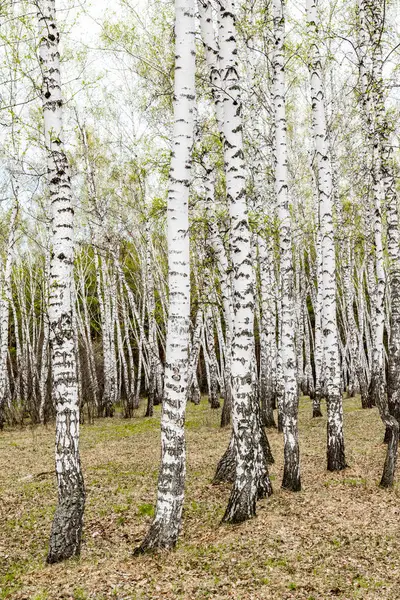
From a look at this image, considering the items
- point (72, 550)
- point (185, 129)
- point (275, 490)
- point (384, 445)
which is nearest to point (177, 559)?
point (72, 550)

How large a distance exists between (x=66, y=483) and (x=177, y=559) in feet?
4.99

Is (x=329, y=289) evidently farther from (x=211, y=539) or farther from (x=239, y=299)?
(x=211, y=539)

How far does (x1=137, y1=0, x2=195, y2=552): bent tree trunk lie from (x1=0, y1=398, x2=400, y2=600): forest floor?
1.49 feet

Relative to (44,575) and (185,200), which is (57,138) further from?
(44,575)

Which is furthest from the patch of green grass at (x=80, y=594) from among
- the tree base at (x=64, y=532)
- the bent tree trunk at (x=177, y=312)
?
the bent tree trunk at (x=177, y=312)

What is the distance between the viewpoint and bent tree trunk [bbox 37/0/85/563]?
5.25 m

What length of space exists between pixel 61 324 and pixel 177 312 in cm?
139

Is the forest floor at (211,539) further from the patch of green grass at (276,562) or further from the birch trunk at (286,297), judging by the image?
the birch trunk at (286,297)

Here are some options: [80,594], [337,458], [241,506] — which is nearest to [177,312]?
[241,506]

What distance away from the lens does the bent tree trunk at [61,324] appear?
5246 mm

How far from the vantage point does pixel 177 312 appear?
17.4 feet

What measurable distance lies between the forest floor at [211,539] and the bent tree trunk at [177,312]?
45cm

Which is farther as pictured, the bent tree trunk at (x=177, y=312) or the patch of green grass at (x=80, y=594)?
the bent tree trunk at (x=177, y=312)

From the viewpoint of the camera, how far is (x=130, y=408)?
17719mm
